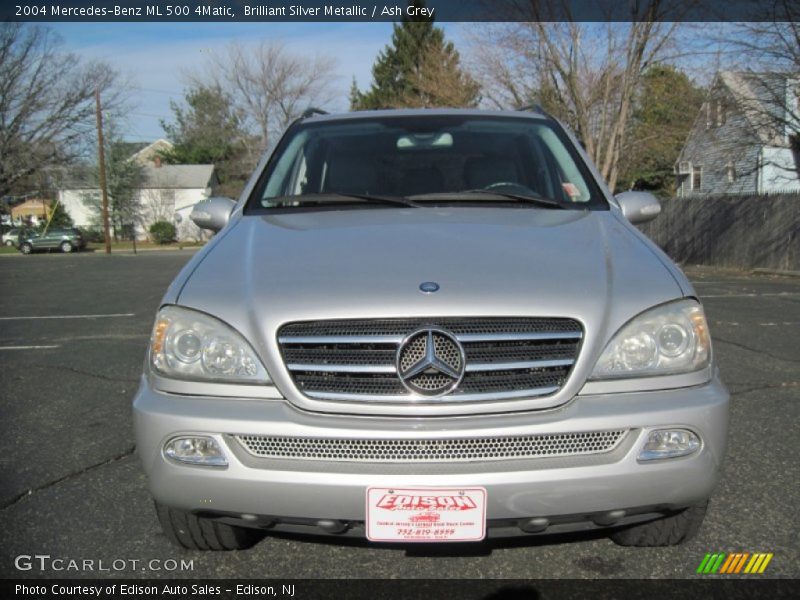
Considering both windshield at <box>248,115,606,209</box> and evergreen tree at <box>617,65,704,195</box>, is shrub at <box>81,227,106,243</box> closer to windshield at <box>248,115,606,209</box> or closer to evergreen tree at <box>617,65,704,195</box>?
evergreen tree at <box>617,65,704,195</box>

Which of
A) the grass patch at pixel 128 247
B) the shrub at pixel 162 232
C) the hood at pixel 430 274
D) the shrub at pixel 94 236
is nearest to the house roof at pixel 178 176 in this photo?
the shrub at pixel 94 236

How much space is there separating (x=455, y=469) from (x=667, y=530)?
969 mm

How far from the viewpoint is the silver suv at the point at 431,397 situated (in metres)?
2.03

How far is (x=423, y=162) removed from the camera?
357 centimetres

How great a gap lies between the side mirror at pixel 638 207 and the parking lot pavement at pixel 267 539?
50.4 inches

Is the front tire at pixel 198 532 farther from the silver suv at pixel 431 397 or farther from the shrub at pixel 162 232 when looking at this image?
the shrub at pixel 162 232

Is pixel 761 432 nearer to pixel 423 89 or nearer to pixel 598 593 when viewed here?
pixel 598 593

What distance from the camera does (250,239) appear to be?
276 centimetres

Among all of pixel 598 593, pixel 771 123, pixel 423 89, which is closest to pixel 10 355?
pixel 598 593

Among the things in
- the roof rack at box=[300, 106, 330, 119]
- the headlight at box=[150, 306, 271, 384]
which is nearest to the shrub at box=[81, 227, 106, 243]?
the roof rack at box=[300, 106, 330, 119]

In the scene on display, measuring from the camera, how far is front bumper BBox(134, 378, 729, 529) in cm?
202

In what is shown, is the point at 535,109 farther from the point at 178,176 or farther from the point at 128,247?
the point at 178,176

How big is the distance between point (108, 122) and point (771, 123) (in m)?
39.2

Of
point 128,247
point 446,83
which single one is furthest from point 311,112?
point 128,247
